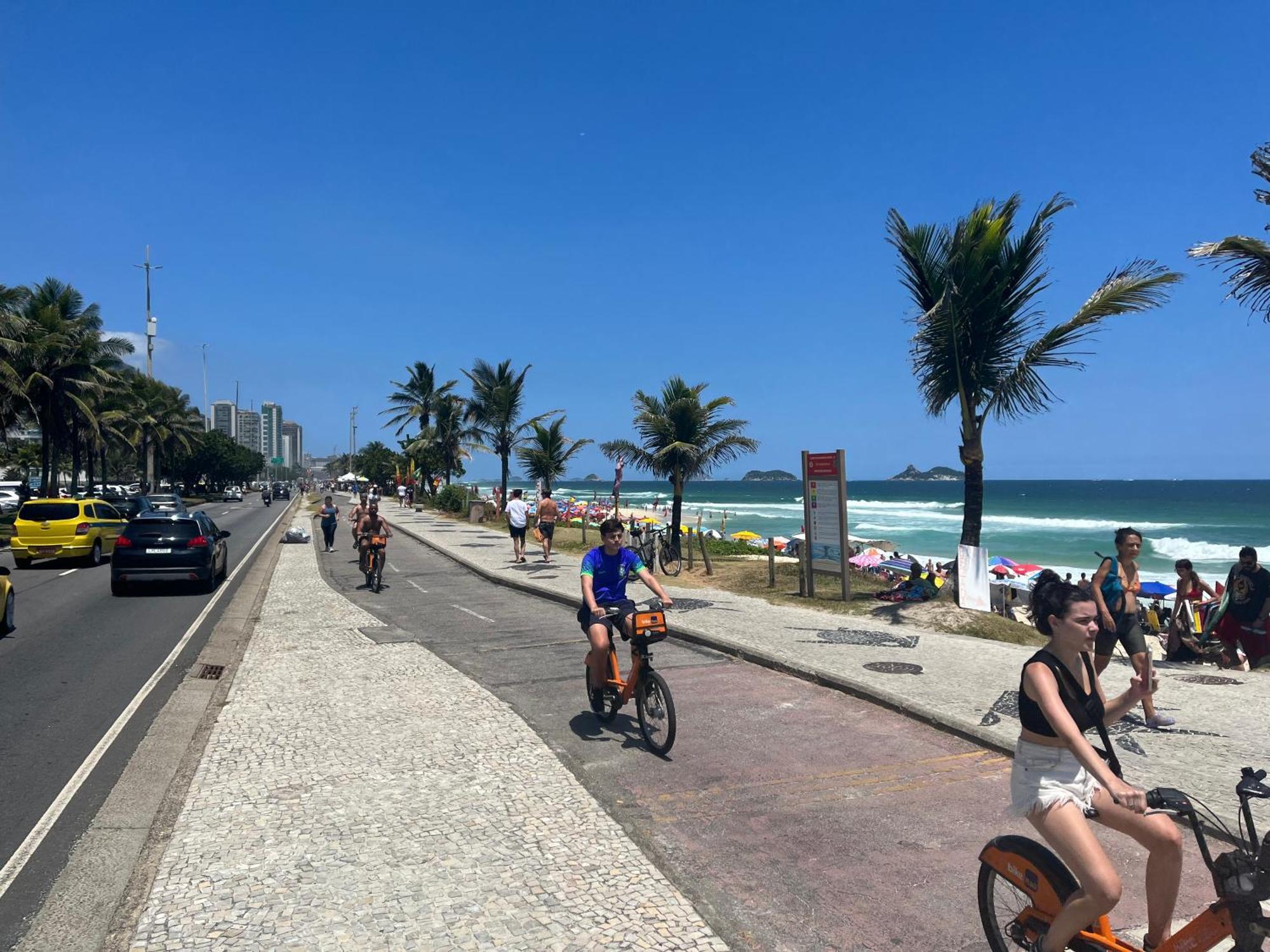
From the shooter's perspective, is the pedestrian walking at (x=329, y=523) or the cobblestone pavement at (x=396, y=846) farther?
the pedestrian walking at (x=329, y=523)

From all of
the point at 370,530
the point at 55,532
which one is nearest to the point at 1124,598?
the point at 370,530

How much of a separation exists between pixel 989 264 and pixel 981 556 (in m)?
4.13

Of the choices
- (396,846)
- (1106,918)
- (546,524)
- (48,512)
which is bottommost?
(396,846)

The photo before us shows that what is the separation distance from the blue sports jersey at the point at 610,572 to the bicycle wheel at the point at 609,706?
0.59 metres

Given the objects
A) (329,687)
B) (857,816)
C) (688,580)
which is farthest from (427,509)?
(857,816)

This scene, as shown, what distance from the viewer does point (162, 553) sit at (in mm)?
15594

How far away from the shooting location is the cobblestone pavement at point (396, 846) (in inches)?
149

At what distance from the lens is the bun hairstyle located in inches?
130

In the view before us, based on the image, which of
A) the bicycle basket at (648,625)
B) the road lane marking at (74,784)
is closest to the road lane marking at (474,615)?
the road lane marking at (74,784)

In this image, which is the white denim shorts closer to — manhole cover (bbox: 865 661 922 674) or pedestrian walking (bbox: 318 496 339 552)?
manhole cover (bbox: 865 661 922 674)

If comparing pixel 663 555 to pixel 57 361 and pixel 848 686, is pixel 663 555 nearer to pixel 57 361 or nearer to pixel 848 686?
pixel 848 686

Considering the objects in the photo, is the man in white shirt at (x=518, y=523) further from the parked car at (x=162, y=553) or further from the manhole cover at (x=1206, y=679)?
the manhole cover at (x=1206, y=679)

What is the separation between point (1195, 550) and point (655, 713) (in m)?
52.9

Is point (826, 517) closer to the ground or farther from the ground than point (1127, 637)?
farther from the ground
